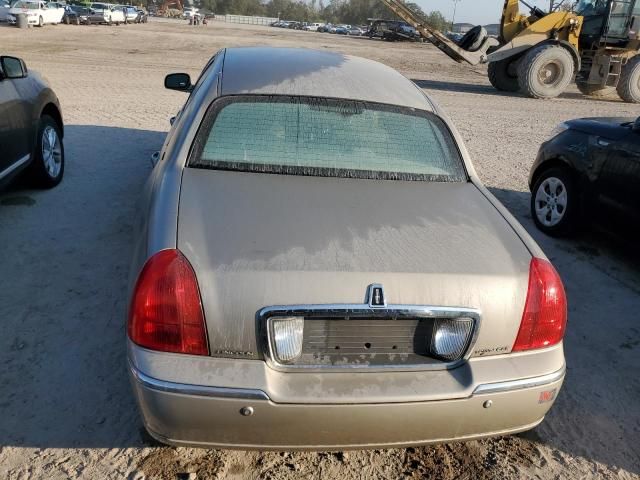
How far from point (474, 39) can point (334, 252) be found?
599 inches

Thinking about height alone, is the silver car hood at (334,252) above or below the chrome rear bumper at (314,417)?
above

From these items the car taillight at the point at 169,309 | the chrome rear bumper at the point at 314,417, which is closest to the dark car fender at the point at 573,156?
the chrome rear bumper at the point at 314,417

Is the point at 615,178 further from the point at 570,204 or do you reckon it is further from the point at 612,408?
the point at 612,408

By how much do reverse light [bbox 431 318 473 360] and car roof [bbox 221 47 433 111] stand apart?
1546mm

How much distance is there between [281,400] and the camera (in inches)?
75.7

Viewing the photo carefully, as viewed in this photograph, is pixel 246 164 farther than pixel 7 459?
Yes

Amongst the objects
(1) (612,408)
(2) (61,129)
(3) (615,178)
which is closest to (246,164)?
(1) (612,408)

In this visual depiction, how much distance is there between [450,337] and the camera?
210 centimetres

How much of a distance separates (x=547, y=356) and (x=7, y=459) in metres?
2.36

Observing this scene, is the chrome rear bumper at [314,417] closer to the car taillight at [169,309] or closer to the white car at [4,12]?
the car taillight at [169,309]

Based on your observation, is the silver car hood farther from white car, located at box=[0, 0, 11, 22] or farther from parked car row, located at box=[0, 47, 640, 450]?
white car, located at box=[0, 0, 11, 22]

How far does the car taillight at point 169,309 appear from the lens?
1952mm

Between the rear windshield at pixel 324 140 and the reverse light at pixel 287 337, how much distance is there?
999 mm

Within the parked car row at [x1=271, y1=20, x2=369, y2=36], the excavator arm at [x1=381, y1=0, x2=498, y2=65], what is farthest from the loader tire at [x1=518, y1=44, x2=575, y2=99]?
the parked car row at [x1=271, y1=20, x2=369, y2=36]
